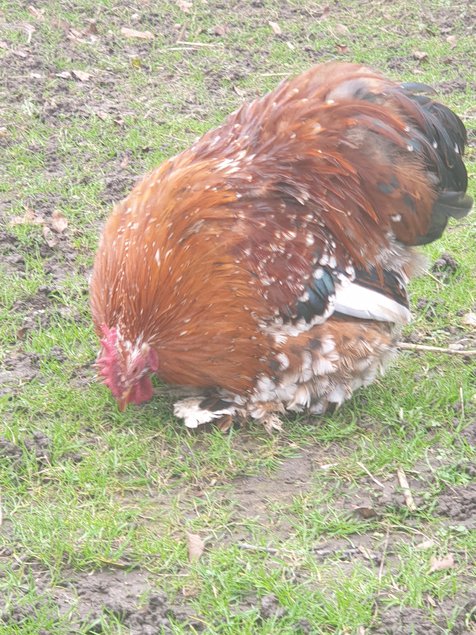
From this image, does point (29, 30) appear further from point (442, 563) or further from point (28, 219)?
point (442, 563)

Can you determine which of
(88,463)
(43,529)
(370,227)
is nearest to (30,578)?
(43,529)

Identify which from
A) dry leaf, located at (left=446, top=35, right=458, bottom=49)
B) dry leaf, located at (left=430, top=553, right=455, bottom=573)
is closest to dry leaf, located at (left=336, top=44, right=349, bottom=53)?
dry leaf, located at (left=446, top=35, right=458, bottom=49)

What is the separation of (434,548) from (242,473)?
86 cm

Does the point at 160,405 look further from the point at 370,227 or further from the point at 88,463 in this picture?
the point at 370,227

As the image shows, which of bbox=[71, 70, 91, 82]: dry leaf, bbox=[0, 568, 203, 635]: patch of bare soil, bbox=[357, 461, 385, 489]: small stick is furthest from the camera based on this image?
bbox=[71, 70, 91, 82]: dry leaf

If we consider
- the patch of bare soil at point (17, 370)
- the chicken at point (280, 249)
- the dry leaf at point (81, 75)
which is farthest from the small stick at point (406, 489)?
the dry leaf at point (81, 75)

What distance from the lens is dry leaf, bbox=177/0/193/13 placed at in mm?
8891

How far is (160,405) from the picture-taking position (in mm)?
4008

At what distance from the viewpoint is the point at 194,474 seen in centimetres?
366

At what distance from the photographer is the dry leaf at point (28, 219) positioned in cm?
533

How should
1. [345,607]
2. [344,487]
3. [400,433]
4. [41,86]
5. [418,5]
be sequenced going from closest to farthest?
[345,607] → [344,487] → [400,433] → [41,86] → [418,5]

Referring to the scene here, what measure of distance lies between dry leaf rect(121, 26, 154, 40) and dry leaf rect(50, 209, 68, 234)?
336cm

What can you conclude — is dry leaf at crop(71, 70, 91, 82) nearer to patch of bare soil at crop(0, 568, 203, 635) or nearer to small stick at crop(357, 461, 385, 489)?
small stick at crop(357, 461, 385, 489)

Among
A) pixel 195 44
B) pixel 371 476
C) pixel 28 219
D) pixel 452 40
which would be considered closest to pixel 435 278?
pixel 371 476
